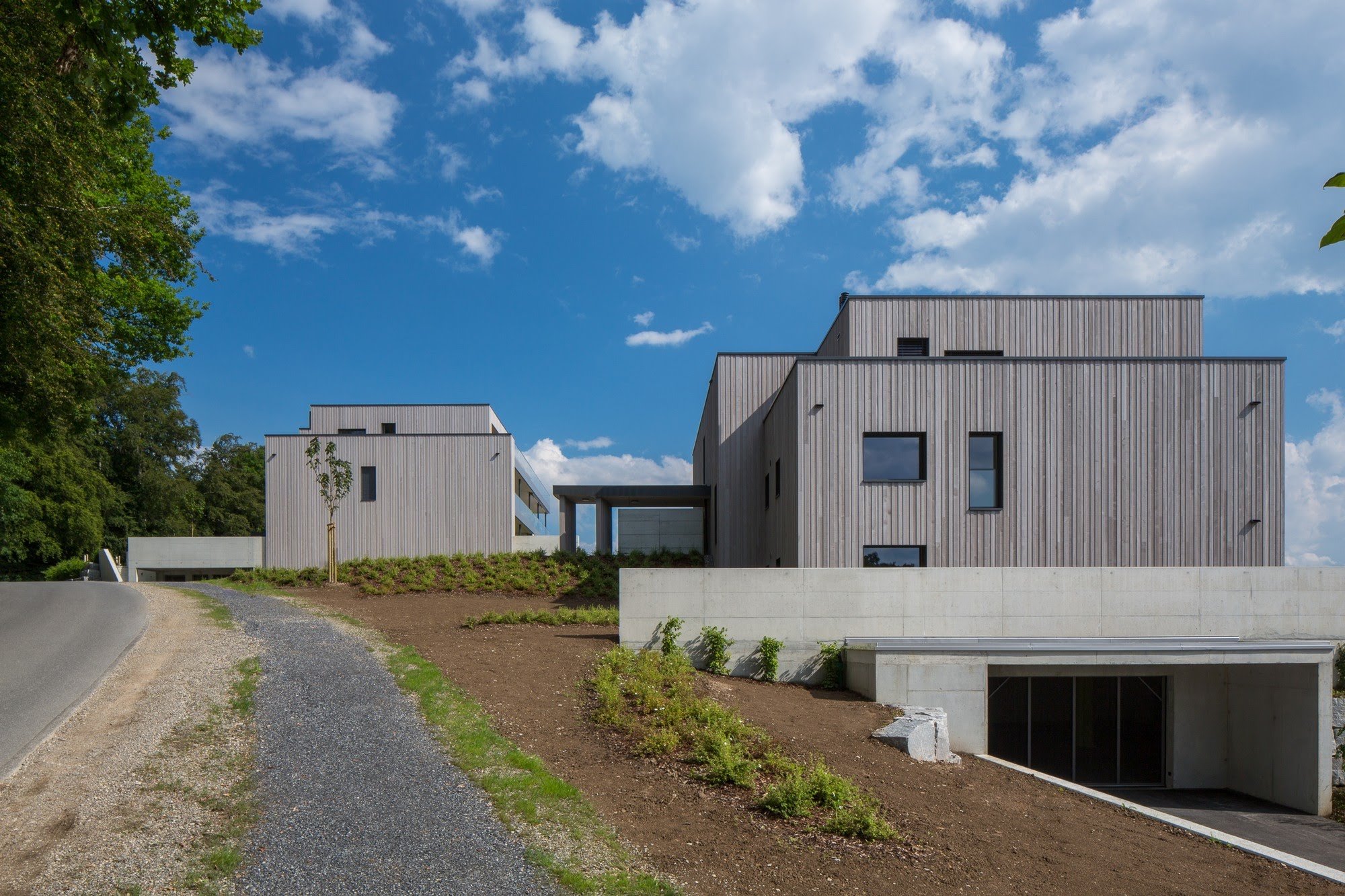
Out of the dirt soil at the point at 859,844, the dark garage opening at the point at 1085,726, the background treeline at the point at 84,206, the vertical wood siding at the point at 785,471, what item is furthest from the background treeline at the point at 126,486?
the dark garage opening at the point at 1085,726

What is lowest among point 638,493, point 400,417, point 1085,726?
point 1085,726

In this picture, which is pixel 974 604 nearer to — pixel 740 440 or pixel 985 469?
pixel 985 469

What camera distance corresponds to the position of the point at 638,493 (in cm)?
2838

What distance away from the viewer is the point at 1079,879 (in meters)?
6.39

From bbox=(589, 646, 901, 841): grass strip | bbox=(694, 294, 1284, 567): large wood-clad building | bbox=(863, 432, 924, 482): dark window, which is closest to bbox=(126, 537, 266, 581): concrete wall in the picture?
bbox=(694, 294, 1284, 567): large wood-clad building

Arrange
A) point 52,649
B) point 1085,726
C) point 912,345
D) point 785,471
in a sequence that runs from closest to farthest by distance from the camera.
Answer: point 52,649 → point 1085,726 → point 785,471 → point 912,345

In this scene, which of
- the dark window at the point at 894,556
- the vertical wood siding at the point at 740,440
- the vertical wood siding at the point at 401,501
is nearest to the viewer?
the dark window at the point at 894,556

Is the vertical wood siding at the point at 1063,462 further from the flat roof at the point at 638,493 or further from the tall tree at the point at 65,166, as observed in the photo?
the tall tree at the point at 65,166

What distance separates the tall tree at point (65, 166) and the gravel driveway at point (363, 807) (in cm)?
520

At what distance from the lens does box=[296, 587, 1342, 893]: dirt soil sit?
19.4 feet

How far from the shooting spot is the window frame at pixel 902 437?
54.2ft

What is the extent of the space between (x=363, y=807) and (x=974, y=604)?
11318mm

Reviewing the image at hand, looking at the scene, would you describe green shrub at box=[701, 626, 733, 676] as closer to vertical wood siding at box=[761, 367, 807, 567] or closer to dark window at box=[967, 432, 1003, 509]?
vertical wood siding at box=[761, 367, 807, 567]

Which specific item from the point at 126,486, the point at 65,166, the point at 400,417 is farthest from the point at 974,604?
the point at 126,486
